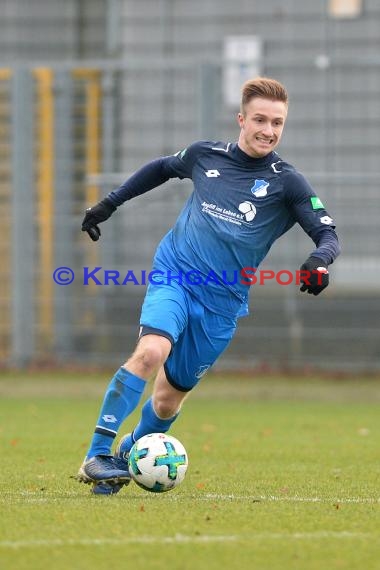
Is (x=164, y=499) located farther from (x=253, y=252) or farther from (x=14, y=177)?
(x=14, y=177)

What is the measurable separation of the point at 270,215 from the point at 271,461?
216 cm

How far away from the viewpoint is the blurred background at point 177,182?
52.4 feet

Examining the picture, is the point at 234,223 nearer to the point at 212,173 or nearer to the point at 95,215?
the point at 212,173

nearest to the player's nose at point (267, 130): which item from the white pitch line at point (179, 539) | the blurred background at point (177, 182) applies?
the white pitch line at point (179, 539)

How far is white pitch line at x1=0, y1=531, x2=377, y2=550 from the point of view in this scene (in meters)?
5.49

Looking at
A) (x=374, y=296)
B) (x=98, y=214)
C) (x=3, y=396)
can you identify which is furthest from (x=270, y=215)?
(x=374, y=296)

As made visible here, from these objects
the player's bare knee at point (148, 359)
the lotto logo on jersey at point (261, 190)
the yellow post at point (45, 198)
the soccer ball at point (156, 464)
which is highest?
the lotto logo on jersey at point (261, 190)

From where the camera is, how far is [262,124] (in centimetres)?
756

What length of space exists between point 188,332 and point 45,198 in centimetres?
930

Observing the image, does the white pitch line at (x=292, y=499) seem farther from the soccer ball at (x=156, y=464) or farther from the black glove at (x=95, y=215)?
the black glove at (x=95, y=215)

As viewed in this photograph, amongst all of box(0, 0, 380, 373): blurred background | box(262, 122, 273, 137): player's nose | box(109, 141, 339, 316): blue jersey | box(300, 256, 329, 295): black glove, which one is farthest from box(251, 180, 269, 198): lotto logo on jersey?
box(0, 0, 380, 373): blurred background

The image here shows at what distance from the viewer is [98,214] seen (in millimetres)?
7949

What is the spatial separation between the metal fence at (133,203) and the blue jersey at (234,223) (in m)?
8.04

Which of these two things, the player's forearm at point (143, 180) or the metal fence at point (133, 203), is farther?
the metal fence at point (133, 203)
